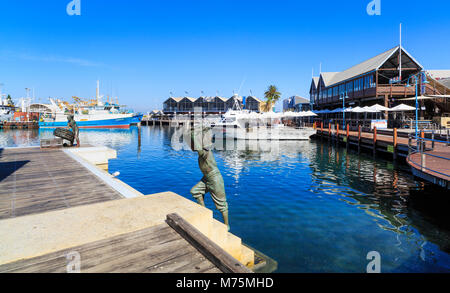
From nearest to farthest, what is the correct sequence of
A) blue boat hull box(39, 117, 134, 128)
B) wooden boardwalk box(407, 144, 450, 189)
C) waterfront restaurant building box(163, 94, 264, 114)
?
wooden boardwalk box(407, 144, 450, 189), blue boat hull box(39, 117, 134, 128), waterfront restaurant building box(163, 94, 264, 114)

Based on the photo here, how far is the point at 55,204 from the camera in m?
5.88

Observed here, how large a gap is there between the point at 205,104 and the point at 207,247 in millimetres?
105583

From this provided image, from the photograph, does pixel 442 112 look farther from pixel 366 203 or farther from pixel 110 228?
pixel 110 228

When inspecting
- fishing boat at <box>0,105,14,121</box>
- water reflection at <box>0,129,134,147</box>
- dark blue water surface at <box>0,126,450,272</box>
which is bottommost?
dark blue water surface at <box>0,126,450,272</box>

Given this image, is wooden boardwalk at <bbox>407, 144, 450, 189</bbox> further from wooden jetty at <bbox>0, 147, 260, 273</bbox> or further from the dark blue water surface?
wooden jetty at <bbox>0, 147, 260, 273</bbox>

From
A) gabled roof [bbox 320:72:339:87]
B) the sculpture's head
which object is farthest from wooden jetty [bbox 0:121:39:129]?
the sculpture's head

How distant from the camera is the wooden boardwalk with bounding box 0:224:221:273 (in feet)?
10.4

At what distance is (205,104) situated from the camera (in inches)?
4222

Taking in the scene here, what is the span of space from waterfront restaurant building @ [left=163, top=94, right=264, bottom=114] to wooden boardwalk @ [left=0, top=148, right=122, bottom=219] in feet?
310

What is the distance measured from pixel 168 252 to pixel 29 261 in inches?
65.8

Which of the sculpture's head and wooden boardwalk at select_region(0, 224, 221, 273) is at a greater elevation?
the sculpture's head

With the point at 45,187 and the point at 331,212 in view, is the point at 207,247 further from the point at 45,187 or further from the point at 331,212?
the point at 331,212

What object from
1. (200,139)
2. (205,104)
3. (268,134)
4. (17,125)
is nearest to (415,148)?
(200,139)
